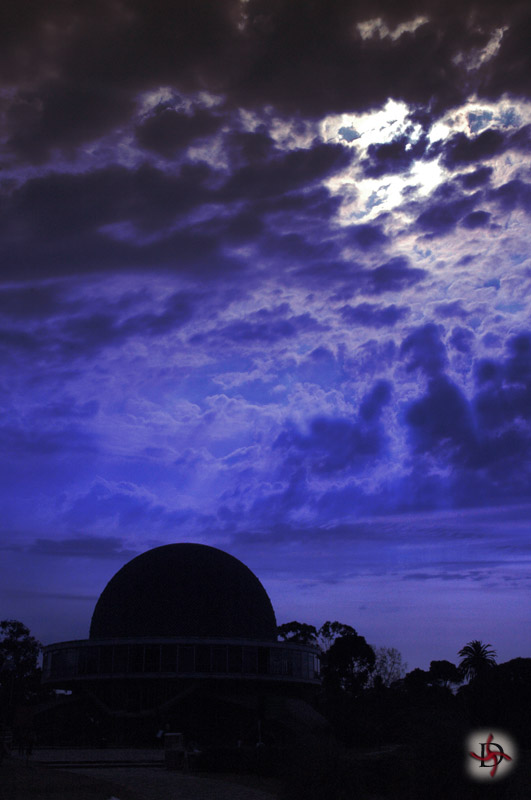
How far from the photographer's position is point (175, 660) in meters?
51.8

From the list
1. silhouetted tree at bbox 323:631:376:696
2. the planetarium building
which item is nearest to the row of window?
the planetarium building

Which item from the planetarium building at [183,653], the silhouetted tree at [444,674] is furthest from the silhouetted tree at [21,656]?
the silhouetted tree at [444,674]

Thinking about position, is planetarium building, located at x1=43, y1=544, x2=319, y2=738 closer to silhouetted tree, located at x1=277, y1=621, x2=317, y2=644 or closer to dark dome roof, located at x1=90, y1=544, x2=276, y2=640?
dark dome roof, located at x1=90, y1=544, x2=276, y2=640

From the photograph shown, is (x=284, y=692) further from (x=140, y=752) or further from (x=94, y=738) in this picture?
(x=140, y=752)

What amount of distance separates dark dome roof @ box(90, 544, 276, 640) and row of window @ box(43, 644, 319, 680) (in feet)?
9.57

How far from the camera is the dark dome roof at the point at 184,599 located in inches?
2218

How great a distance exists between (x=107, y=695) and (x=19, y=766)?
1082 inches

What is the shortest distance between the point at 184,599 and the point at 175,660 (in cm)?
656

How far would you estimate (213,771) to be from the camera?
2986 centimetres

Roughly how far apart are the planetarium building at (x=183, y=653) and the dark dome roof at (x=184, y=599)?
3.5 inches

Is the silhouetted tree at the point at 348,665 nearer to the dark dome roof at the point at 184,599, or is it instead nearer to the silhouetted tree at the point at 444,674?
the silhouetted tree at the point at 444,674

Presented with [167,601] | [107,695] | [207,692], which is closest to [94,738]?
[107,695]

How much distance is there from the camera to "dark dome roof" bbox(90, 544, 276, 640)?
56.3m

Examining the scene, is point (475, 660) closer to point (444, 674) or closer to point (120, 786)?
point (444, 674)
